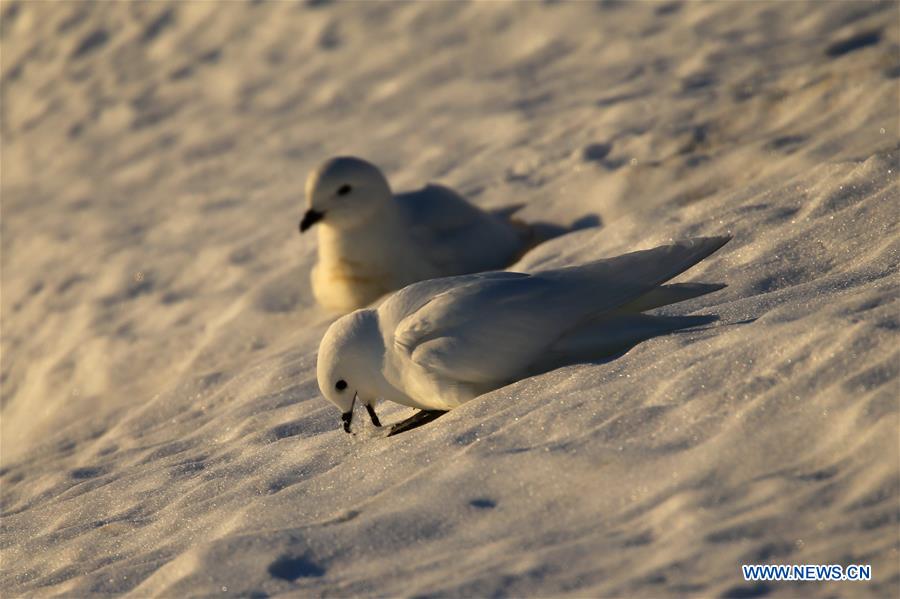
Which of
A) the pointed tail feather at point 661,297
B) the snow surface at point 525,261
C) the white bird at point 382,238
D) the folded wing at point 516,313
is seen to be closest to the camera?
the snow surface at point 525,261

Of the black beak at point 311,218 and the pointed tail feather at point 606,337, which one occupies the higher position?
the black beak at point 311,218

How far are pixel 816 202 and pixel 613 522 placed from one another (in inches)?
87.4

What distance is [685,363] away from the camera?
303cm

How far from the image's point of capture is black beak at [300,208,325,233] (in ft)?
18.6

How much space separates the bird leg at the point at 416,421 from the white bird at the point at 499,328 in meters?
0.02

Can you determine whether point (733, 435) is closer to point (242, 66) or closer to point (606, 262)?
point (606, 262)

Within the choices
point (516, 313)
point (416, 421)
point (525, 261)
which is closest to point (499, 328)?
Result: point (516, 313)

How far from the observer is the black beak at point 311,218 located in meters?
5.66

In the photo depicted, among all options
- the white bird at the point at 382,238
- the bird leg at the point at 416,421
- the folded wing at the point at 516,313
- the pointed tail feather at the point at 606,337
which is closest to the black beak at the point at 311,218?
the white bird at the point at 382,238

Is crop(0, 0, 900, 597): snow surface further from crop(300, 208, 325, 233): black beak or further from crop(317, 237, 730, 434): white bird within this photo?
crop(300, 208, 325, 233): black beak

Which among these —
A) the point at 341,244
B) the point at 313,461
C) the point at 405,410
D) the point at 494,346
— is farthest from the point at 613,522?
the point at 341,244

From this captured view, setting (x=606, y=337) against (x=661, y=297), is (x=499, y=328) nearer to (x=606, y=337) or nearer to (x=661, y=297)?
(x=606, y=337)

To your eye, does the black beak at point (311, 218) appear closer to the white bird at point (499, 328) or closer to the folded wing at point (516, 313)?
the white bird at point (499, 328)

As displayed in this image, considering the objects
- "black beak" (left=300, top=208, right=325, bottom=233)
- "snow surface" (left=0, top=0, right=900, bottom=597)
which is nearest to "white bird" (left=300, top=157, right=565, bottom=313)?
"black beak" (left=300, top=208, right=325, bottom=233)
